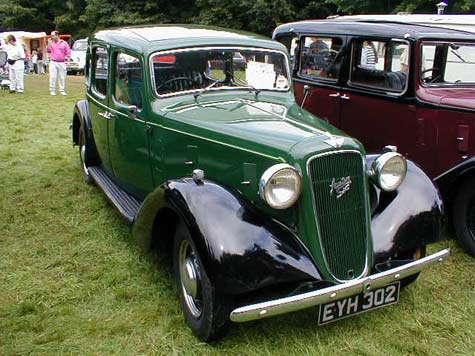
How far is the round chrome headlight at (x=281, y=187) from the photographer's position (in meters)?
2.77

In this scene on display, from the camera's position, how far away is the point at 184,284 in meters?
3.17

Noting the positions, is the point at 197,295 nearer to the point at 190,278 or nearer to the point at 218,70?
the point at 190,278

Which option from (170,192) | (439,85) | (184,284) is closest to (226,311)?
(184,284)

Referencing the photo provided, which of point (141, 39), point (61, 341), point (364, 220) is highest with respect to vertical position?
point (141, 39)

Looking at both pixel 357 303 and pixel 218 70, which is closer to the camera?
pixel 357 303

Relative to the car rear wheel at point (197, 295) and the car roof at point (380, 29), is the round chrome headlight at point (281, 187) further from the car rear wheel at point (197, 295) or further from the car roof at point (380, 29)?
the car roof at point (380, 29)

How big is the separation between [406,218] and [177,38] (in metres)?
2.22

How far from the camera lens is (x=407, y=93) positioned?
190 inches

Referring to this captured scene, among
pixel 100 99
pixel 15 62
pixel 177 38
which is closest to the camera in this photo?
pixel 177 38

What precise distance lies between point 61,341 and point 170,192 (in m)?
1.07

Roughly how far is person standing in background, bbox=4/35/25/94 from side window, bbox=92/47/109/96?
903 centimetres

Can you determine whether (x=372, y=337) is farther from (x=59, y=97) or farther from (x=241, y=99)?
(x=59, y=97)

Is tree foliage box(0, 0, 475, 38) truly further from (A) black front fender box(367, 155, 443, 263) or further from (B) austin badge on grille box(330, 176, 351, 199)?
(B) austin badge on grille box(330, 176, 351, 199)

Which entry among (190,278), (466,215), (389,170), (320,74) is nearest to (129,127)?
(190,278)
